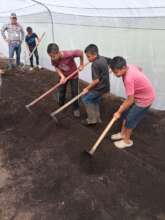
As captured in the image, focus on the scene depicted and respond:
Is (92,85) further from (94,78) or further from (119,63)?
(119,63)

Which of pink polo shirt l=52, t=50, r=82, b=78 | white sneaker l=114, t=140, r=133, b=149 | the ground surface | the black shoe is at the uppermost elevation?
pink polo shirt l=52, t=50, r=82, b=78

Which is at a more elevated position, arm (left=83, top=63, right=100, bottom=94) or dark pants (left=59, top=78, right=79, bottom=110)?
arm (left=83, top=63, right=100, bottom=94)

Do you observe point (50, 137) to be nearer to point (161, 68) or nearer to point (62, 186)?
point (62, 186)

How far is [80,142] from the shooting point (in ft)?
15.4

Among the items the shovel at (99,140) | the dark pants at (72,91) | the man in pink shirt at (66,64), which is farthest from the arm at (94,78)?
the shovel at (99,140)

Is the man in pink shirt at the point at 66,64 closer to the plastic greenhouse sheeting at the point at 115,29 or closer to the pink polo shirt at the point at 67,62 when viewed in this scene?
the pink polo shirt at the point at 67,62

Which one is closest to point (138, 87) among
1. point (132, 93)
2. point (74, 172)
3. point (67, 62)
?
point (132, 93)

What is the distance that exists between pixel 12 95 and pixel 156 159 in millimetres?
3846

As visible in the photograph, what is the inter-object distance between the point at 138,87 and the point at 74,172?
139cm

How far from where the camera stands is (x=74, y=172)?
4004 millimetres

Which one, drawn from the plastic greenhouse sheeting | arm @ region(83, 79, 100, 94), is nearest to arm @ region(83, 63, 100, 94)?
arm @ region(83, 79, 100, 94)

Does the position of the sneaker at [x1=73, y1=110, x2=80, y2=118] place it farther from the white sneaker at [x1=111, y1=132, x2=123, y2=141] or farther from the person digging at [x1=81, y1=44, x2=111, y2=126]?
the white sneaker at [x1=111, y1=132, x2=123, y2=141]

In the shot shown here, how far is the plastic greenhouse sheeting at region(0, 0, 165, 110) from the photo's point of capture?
5695 millimetres

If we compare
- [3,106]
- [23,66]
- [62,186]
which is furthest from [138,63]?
[23,66]
